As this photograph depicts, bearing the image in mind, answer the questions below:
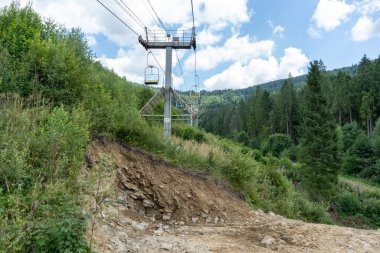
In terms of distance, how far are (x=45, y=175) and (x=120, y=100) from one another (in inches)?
253

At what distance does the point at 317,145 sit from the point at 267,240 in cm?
3169

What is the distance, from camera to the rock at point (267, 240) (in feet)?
21.6

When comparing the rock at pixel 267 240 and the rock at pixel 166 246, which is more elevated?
the rock at pixel 166 246

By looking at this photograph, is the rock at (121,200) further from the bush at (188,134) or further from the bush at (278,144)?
the bush at (278,144)

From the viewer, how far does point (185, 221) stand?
8383 mm

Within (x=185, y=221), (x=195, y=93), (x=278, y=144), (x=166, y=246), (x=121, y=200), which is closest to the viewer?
(x=166, y=246)

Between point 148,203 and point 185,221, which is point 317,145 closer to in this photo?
point 185,221

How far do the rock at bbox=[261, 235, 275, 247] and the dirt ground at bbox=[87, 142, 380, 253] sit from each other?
0.06 ft

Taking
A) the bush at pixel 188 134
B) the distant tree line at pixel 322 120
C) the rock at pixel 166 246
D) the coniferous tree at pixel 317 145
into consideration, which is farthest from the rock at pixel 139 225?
the distant tree line at pixel 322 120

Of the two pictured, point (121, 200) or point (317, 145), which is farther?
point (317, 145)

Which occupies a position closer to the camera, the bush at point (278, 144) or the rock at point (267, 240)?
the rock at point (267, 240)

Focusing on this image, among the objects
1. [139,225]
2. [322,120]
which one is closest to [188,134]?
[139,225]

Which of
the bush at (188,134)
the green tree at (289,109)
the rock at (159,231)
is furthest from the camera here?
the green tree at (289,109)

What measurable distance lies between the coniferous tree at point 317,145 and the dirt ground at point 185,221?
987 inches
